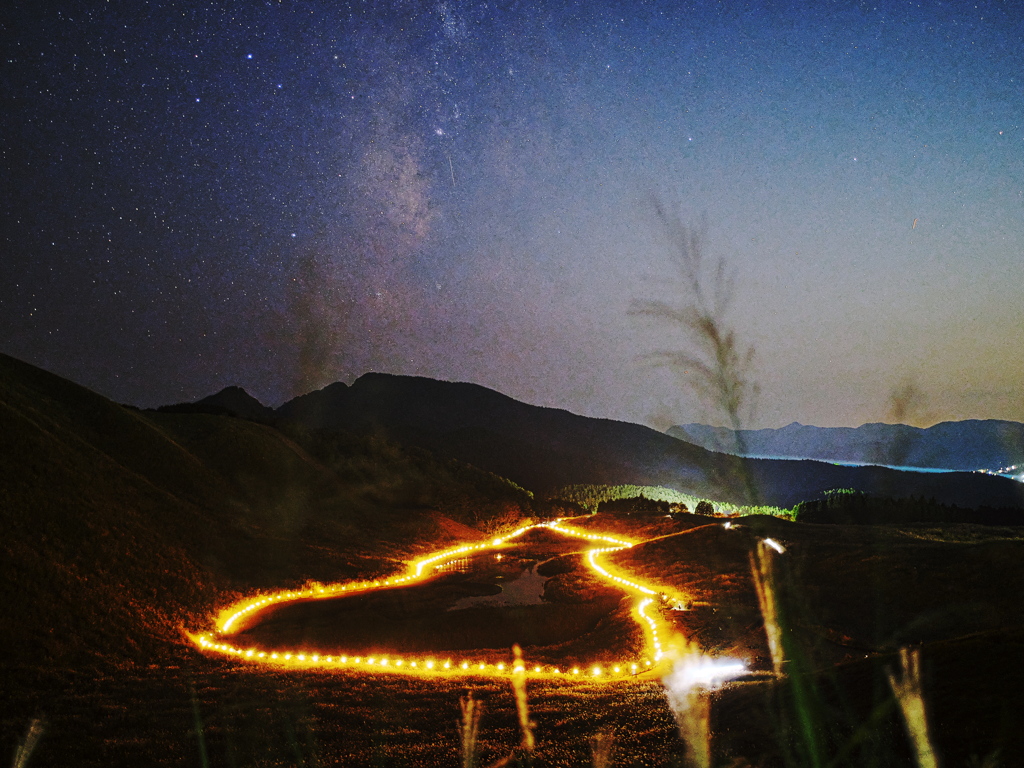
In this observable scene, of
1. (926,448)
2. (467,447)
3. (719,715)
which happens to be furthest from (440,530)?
(926,448)

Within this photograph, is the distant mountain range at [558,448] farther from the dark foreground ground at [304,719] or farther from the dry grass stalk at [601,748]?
the dry grass stalk at [601,748]

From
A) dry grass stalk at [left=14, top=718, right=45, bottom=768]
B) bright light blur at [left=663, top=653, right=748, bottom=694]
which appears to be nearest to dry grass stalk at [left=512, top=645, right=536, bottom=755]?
bright light blur at [left=663, top=653, right=748, bottom=694]

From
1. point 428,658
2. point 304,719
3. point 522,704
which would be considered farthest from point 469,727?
point 428,658

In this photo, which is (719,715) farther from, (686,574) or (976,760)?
(686,574)

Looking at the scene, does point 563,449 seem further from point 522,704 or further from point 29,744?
point 29,744

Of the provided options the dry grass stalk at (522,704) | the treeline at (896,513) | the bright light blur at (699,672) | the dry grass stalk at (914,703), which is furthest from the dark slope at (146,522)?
the treeline at (896,513)

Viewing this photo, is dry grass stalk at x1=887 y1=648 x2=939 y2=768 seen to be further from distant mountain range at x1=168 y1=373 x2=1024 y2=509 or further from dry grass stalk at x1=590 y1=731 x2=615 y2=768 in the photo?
distant mountain range at x1=168 y1=373 x2=1024 y2=509
